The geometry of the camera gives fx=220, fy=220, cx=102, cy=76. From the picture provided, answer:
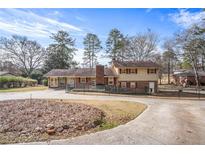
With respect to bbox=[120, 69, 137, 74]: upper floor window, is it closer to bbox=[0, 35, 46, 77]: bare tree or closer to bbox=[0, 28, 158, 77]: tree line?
bbox=[0, 28, 158, 77]: tree line

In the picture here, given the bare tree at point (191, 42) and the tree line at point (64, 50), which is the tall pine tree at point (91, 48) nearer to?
the tree line at point (64, 50)

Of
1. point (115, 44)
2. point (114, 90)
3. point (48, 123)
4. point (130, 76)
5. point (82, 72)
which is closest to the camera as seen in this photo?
point (48, 123)

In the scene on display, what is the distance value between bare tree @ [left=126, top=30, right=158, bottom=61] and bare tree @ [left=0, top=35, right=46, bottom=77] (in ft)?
57.1

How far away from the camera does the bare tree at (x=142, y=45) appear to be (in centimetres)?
3170

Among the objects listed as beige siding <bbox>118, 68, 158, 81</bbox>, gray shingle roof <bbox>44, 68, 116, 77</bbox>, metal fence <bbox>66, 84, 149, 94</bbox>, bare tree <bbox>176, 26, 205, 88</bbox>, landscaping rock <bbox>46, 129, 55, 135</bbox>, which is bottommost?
landscaping rock <bbox>46, 129, 55, 135</bbox>

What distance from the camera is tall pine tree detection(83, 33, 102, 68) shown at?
37594 millimetres

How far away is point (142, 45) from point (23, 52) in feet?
70.3

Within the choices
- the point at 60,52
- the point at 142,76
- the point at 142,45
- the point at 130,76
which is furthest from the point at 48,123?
the point at 60,52

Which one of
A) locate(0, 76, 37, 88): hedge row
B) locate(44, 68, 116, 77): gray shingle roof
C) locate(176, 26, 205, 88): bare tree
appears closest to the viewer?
locate(176, 26, 205, 88): bare tree

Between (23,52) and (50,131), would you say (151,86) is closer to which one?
(50,131)

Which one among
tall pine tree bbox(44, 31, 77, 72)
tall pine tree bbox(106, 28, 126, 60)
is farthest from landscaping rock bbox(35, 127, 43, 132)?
tall pine tree bbox(44, 31, 77, 72)

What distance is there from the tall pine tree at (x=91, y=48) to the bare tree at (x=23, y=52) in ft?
28.1

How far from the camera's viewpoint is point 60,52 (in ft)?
134
